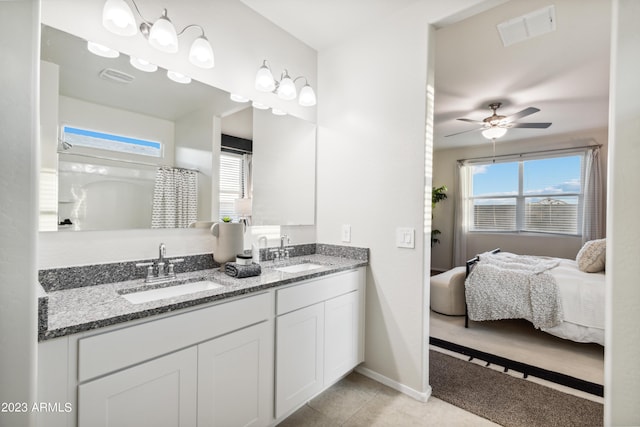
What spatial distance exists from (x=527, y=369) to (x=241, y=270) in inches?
90.1

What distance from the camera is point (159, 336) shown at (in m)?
1.11

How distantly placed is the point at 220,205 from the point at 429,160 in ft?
4.51

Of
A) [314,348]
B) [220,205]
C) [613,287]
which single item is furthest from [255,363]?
[613,287]

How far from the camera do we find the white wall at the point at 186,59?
1324 mm

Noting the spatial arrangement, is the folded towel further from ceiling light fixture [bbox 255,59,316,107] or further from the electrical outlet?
ceiling light fixture [bbox 255,59,316,107]

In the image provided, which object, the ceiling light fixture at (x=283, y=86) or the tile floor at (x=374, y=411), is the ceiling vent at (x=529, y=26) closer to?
the ceiling light fixture at (x=283, y=86)

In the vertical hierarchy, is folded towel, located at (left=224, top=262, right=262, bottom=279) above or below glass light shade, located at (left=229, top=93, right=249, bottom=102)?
below

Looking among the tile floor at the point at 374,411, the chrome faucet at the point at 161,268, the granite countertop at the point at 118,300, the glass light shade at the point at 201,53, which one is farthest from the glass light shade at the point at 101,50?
the tile floor at the point at 374,411

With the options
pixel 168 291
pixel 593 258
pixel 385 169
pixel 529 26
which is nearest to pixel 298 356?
pixel 168 291

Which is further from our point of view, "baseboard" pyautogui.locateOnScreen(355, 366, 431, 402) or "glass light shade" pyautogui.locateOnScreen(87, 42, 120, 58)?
"baseboard" pyautogui.locateOnScreen(355, 366, 431, 402)

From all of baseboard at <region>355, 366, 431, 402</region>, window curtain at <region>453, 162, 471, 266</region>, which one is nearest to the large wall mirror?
baseboard at <region>355, 366, 431, 402</region>

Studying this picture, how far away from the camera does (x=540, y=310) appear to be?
8.85 ft

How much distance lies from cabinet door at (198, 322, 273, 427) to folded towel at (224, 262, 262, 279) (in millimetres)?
284

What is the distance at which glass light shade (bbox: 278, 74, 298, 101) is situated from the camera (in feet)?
7.04
